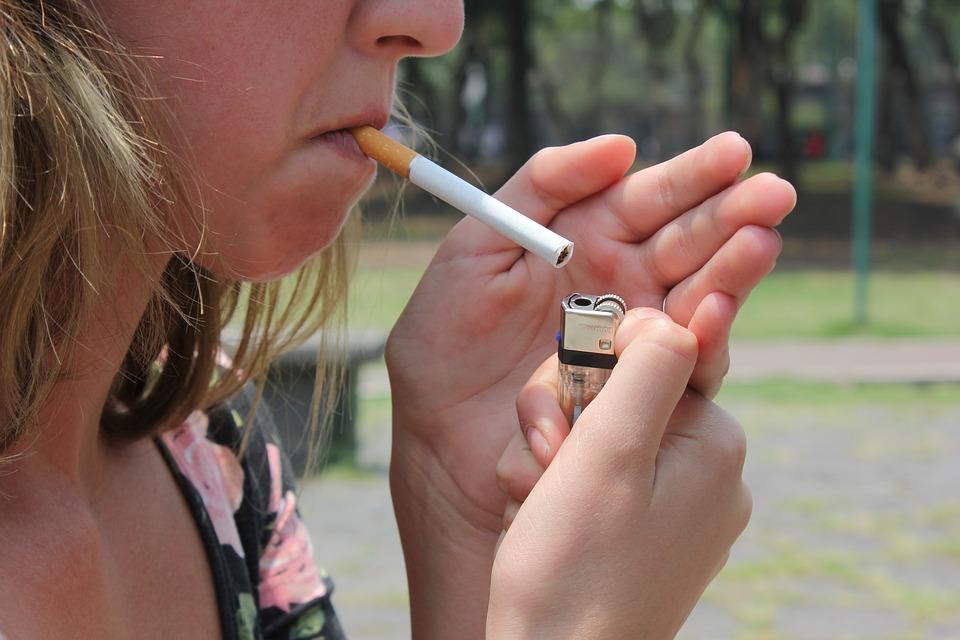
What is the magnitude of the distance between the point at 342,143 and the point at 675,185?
35cm

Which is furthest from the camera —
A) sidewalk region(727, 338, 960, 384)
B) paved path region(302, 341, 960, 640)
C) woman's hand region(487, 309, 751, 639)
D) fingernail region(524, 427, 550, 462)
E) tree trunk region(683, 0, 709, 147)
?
tree trunk region(683, 0, 709, 147)

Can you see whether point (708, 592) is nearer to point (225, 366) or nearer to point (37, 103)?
point (225, 366)

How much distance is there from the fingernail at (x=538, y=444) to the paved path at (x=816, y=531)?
266 cm

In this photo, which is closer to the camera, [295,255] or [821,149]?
[295,255]

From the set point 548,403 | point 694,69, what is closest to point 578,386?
point 548,403

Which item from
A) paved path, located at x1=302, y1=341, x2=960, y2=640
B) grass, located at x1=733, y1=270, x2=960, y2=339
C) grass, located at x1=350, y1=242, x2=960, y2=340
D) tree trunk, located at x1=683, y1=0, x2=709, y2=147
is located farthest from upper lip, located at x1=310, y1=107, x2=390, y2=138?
tree trunk, located at x1=683, y1=0, x2=709, y2=147

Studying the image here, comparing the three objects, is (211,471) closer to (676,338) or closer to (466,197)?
(466,197)

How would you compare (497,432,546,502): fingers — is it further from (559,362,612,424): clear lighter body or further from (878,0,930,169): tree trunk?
(878,0,930,169): tree trunk

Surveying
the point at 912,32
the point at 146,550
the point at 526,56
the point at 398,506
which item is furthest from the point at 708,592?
the point at 912,32

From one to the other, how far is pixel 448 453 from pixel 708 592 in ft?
9.40

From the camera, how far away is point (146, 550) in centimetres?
127

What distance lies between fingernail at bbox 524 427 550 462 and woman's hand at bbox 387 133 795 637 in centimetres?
19

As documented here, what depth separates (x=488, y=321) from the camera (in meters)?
1.40

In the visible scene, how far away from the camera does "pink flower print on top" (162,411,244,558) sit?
54.6 inches
